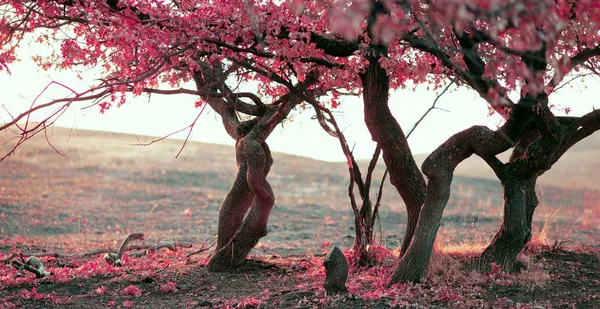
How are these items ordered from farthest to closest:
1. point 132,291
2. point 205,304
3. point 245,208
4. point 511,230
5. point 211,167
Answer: point 211,167 < point 245,208 < point 511,230 < point 132,291 < point 205,304

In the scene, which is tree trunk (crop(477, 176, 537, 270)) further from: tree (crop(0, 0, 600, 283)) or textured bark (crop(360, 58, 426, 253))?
textured bark (crop(360, 58, 426, 253))

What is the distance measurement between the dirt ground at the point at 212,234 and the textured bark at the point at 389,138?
116 centimetres

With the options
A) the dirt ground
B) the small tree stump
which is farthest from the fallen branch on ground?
the small tree stump

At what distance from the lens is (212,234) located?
53.5 ft

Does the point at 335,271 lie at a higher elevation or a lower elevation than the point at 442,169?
lower

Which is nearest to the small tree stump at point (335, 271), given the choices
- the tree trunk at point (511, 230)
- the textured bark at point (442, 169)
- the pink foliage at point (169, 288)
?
the textured bark at point (442, 169)

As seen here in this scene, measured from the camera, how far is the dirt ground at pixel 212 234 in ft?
28.5

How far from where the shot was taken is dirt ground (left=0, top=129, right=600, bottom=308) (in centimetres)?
869

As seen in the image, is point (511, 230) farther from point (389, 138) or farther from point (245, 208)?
point (245, 208)

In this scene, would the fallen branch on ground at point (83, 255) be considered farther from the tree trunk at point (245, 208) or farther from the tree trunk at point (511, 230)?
the tree trunk at point (511, 230)

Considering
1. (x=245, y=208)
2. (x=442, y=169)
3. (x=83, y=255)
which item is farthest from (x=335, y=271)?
(x=83, y=255)

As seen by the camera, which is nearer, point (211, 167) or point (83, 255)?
point (83, 255)

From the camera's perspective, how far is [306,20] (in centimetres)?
883

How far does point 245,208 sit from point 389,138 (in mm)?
3412
